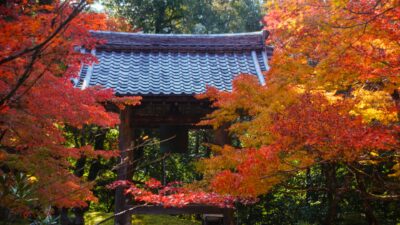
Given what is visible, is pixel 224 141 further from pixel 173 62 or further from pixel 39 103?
pixel 39 103

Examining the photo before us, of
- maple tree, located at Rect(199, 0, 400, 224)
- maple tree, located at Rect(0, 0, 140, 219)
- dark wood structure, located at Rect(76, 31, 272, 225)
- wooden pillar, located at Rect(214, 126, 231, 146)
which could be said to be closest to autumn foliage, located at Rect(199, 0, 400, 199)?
maple tree, located at Rect(199, 0, 400, 224)

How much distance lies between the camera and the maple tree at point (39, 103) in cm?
317

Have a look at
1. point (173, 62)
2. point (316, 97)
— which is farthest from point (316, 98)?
point (173, 62)

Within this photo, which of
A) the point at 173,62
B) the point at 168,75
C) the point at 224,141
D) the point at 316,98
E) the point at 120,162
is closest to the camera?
the point at 316,98

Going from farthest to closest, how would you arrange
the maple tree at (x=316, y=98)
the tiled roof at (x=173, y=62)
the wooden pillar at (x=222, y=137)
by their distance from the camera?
1. the wooden pillar at (x=222, y=137)
2. the tiled roof at (x=173, y=62)
3. the maple tree at (x=316, y=98)

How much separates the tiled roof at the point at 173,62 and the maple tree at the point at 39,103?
6.84 ft

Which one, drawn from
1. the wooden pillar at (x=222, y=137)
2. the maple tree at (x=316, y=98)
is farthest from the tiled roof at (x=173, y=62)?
the maple tree at (x=316, y=98)

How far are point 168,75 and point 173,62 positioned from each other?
0.77m

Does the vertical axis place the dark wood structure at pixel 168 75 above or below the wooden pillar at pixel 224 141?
above

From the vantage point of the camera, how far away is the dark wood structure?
7.10 metres

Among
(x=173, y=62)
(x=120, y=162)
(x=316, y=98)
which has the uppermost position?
(x=173, y=62)

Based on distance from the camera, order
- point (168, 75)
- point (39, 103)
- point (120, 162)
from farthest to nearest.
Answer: point (168, 75)
point (120, 162)
point (39, 103)

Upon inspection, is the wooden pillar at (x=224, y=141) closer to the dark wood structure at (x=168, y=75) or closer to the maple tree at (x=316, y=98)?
the dark wood structure at (x=168, y=75)

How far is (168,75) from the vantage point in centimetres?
771
